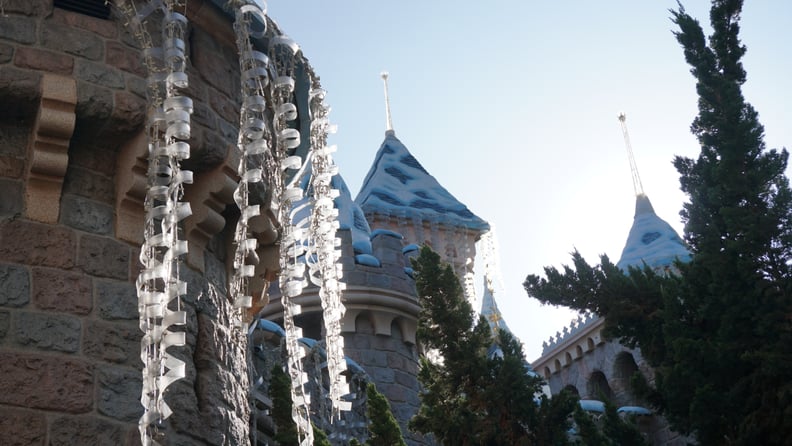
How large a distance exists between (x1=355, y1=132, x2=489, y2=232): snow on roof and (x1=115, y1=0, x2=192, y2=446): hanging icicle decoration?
23523 millimetres

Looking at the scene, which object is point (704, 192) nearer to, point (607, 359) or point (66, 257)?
point (66, 257)

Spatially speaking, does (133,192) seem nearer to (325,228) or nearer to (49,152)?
(49,152)

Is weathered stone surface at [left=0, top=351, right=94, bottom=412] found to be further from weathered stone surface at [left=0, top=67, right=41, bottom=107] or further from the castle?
weathered stone surface at [left=0, top=67, right=41, bottom=107]

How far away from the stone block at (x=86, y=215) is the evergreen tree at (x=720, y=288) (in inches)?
226

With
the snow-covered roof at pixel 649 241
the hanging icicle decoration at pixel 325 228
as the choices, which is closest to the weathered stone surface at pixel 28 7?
the hanging icicle decoration at pixel 325 228

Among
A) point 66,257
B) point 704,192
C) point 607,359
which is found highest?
point 607,359

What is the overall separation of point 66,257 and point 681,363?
20.1ft

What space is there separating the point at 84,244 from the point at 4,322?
556 millimetres

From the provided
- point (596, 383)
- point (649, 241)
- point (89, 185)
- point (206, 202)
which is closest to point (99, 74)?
point (89, 185)

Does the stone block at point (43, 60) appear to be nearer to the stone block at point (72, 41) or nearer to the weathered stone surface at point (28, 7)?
the stone block at point (72, 41)

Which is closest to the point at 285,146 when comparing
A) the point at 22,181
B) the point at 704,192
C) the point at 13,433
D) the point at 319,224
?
the point at 319,224

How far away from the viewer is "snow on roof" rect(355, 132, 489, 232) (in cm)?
2997

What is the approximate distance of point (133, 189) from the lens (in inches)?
219

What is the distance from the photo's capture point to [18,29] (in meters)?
5.55
